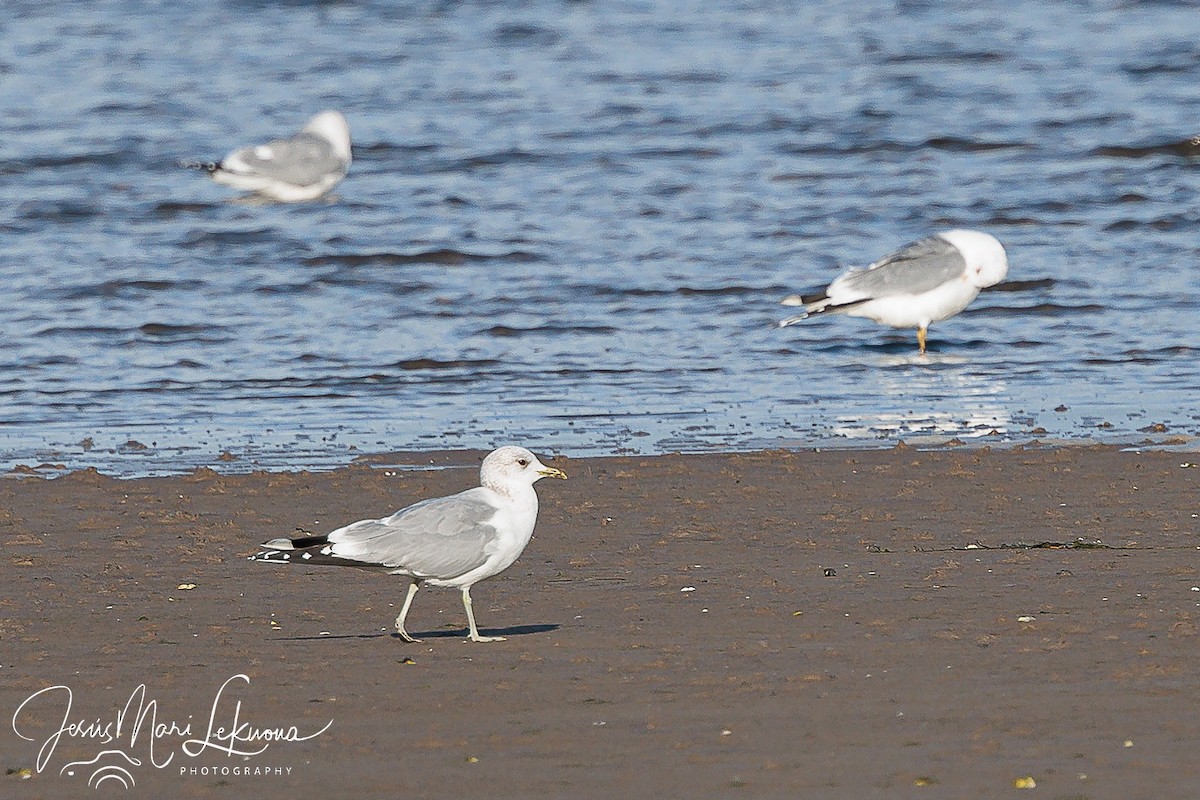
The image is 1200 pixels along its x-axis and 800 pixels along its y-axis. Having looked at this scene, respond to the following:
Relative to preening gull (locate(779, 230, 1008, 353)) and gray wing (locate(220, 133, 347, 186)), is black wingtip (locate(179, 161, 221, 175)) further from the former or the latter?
preening gull (locate(779, 230, 1008, 353))

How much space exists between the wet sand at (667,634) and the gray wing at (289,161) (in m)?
11.0

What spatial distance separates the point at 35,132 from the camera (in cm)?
2205

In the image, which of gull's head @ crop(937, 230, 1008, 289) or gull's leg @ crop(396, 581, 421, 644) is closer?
gull's leg @ crop(396, 581, 421, 644)

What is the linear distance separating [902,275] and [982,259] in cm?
59

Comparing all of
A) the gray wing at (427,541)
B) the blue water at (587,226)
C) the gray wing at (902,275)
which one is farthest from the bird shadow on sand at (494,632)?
the gray wing at (902,275)

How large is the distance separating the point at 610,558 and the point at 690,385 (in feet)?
12.7

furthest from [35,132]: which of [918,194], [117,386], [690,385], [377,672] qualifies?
[377,672]

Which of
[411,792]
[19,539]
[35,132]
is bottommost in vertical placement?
[35,132]

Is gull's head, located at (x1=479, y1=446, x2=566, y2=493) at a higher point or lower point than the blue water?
higher

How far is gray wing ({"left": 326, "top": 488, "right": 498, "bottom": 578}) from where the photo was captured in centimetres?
533

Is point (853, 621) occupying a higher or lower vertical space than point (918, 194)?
higher

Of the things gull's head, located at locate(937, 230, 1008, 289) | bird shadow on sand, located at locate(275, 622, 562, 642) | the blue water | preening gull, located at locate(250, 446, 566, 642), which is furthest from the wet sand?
gull's head, located at locate(937, 230, 1008, 289)

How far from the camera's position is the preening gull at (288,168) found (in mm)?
18406

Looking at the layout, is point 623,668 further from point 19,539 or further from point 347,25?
point 347,25
